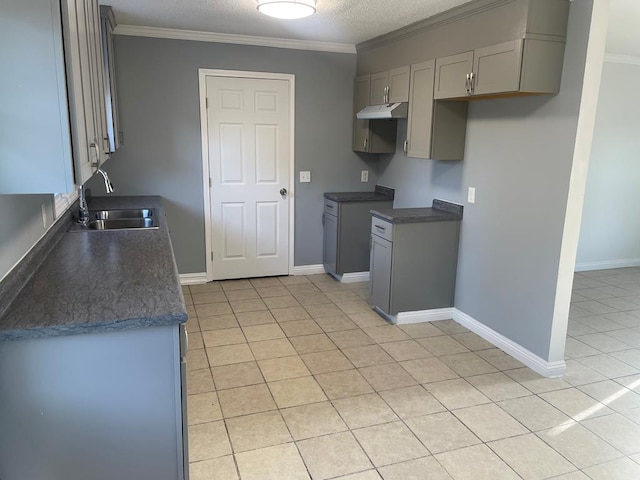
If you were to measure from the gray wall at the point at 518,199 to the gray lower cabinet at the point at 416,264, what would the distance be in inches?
4.2

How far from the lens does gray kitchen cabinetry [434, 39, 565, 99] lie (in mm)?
2818

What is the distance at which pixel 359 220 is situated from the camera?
4.95 meters

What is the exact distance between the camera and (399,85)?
4.11 meters

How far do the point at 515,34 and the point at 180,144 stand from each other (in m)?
3.10

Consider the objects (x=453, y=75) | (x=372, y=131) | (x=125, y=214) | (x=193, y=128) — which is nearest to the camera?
(x=453, y=75)

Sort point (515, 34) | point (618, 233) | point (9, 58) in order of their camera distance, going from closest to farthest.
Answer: point (9, 58) < point (515, 34) < point (618, 233)

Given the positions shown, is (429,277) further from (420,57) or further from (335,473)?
(335,473)

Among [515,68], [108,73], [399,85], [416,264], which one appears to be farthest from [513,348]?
[108,73]

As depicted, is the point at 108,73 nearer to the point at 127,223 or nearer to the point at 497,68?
the point at 127,223

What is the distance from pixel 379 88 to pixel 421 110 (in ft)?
2.67

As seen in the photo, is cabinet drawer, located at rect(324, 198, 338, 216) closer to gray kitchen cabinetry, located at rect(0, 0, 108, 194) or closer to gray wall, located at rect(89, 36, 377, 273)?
gray wall, located at rect(89, 36, 377, 273)

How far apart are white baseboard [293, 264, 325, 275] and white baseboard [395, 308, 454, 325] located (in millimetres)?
1580

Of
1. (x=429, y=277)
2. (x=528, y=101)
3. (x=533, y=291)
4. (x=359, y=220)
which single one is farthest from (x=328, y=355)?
(x=528, y=101)

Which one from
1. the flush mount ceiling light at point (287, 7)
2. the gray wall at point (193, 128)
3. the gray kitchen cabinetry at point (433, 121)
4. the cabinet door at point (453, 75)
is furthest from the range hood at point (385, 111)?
the flush mount ceiling light at point (287, 7)
